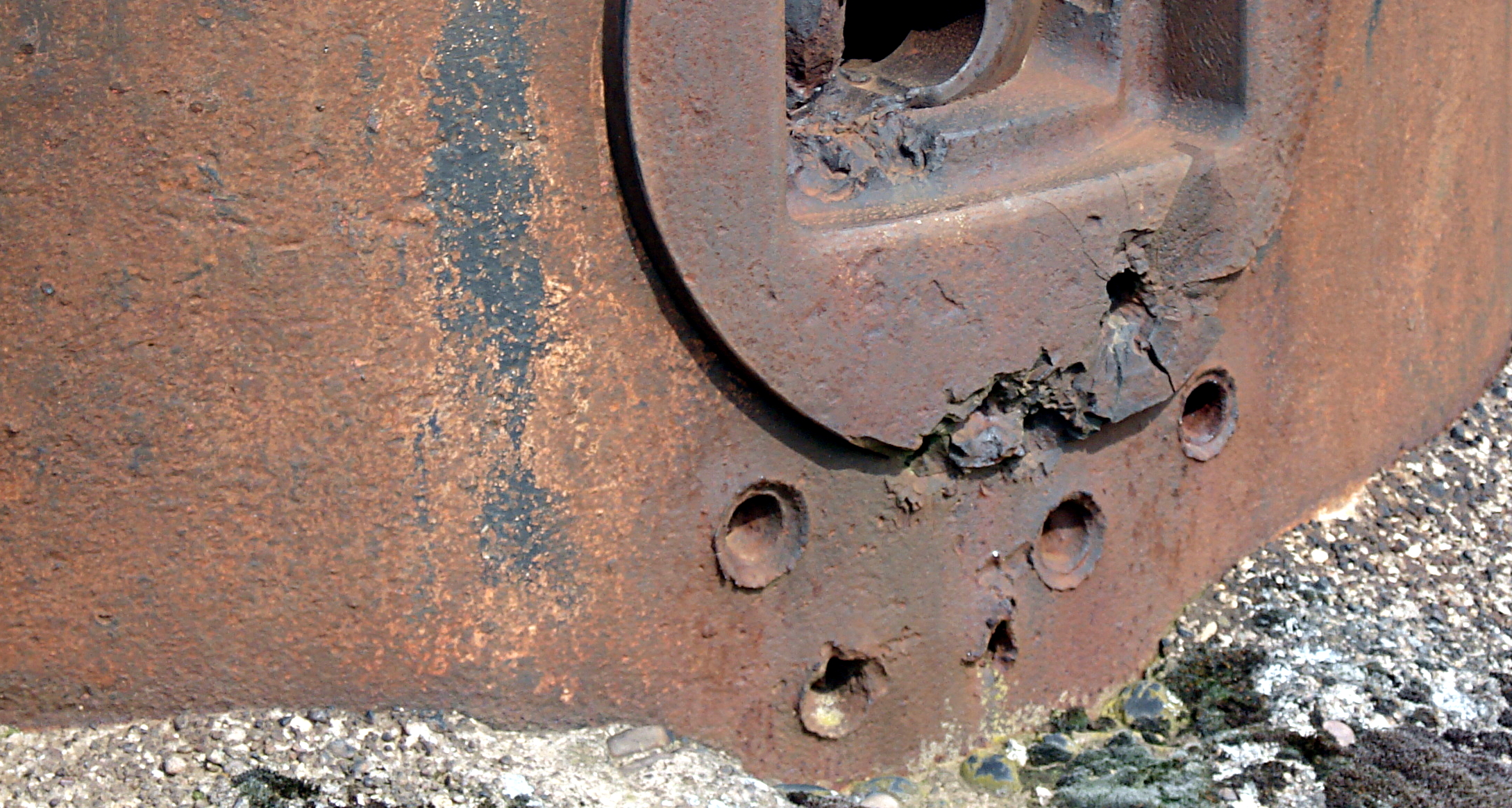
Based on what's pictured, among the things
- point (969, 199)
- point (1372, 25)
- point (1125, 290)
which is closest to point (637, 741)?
point (969, 199)

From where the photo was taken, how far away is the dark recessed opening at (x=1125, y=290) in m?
2.37

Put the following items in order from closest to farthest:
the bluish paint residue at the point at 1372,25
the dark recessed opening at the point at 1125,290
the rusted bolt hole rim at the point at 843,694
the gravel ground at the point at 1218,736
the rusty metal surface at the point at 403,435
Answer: the rusty metal surface at the point at 403,435 → the gravel ground at the point at 1218,736 → the rusted bolt hole rim at the point at 843,694 → the dark recessed opening at the point at 1125,290 → the bluish paint residue at the point at 1372,25

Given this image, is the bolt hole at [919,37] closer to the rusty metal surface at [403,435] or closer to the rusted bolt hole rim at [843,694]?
the rusty metal surface at [403,435]

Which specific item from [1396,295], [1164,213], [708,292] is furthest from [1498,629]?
[708,292]

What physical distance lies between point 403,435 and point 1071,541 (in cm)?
115

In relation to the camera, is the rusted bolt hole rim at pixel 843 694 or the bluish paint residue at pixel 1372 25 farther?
the bluish paint residue at pixel 1372 25

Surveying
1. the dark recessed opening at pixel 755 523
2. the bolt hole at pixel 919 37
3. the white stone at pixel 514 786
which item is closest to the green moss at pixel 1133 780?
the dark recessed opening at pixel 755 523

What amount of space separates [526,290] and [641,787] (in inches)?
26.2

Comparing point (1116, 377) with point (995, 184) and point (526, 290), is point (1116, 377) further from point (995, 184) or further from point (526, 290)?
point (526, 290)

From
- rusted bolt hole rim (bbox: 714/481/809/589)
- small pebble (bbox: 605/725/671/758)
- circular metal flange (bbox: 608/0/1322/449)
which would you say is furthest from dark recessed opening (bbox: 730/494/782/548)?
small pebble (bbox: 605/725/671/758)

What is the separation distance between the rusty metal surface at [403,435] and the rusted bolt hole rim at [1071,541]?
0.34 feet

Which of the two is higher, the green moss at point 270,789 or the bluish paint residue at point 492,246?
the bluish paint residue at point 492,246

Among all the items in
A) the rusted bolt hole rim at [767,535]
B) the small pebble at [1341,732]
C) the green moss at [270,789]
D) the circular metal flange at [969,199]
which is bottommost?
the green moss at [270,789]

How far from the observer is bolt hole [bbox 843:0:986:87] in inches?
95.7
